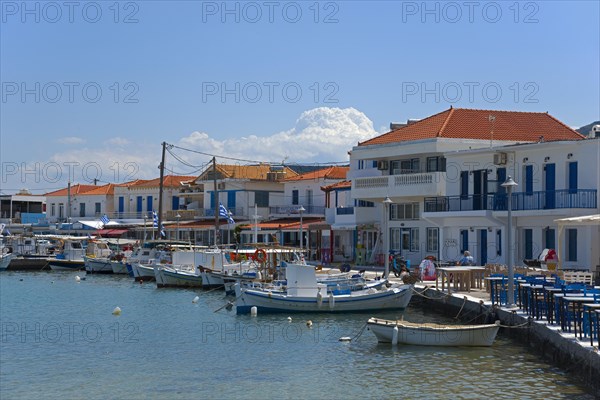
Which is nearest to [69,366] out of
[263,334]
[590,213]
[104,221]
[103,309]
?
[263,334]

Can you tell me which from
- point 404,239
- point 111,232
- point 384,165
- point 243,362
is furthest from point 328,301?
point 111,232

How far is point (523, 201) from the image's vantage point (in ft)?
142

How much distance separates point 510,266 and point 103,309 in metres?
19.5

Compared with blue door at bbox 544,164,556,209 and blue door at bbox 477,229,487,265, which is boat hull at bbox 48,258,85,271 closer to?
blue door at bbox 477,229,487,265

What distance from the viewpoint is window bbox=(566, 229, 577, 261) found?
1594 inches

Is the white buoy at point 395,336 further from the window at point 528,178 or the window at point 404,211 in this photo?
the window at point 404,211

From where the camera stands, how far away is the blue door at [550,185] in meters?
41.5

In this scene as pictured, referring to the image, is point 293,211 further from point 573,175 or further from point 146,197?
point 573,175

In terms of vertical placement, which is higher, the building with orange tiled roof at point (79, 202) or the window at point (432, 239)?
the building with orange tiled roof at point (79, 202)

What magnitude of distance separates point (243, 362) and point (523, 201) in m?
21.9

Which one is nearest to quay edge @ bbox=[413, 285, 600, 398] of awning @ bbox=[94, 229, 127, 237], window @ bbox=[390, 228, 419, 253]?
window @ bbox=[390, 228, 419, 253]

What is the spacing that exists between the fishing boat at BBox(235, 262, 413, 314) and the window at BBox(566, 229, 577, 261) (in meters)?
8.83

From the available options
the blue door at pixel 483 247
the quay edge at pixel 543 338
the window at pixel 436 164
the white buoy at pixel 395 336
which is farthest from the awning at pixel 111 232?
the white buoy at pixel 395 336

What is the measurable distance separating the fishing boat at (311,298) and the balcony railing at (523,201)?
941cm
